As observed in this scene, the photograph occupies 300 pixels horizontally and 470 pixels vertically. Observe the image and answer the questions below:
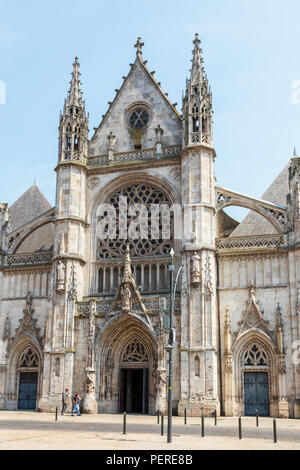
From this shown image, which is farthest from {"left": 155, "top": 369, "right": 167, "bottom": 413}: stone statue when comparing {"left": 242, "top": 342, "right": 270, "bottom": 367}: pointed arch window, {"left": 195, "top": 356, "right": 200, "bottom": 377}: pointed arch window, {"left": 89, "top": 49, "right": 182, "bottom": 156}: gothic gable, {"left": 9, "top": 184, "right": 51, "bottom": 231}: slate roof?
{"left": 9, "top": 184, "right": 51, "bottom": 231}: slate roof

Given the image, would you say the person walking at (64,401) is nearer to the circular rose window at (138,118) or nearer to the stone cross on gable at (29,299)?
the stone cross on gable at (29,299)

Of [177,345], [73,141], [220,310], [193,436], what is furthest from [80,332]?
[193,436]

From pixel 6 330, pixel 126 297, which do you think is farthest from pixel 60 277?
pixel 6 330

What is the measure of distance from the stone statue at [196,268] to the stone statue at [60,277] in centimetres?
683

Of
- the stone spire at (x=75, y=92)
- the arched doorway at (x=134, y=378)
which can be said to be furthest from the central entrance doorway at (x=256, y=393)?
the stone spire at (x=75, y=92)

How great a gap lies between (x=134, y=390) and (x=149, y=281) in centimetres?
603

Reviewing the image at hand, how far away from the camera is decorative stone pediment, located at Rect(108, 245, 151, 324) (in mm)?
28109

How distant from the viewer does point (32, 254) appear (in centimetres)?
3183

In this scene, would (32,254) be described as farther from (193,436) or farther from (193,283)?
(193,436)

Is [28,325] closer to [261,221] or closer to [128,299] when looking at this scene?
[128,299]

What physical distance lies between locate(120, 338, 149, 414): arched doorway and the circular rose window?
12358 mm

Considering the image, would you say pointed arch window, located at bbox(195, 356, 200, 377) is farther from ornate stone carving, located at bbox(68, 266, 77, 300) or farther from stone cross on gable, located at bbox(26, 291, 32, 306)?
stone cross on gable, located at bbox(26, 291, 32, 306)

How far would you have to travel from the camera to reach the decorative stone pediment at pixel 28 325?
100 feet

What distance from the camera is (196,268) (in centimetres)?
2742
